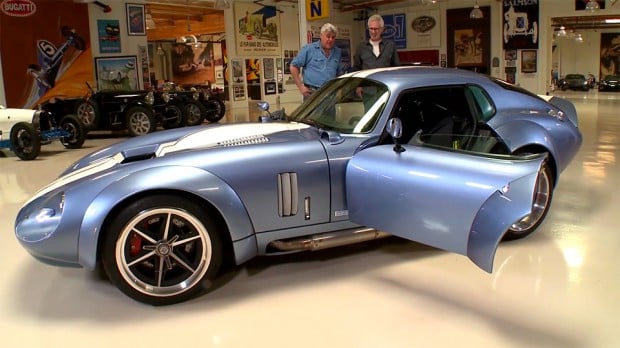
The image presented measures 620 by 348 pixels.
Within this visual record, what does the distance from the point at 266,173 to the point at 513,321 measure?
1.35 meters

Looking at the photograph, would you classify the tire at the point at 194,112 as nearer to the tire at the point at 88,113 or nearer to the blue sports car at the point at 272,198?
the tire at the point at 88,113

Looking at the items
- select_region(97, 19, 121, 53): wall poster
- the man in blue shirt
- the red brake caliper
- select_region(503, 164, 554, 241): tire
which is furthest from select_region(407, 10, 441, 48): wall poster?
the red brake caliper

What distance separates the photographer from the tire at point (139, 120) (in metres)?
9.78

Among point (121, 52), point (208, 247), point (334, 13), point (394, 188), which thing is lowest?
point (208, 247)

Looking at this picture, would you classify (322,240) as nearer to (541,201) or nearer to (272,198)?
(272,198)

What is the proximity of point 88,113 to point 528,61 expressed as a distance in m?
14.6

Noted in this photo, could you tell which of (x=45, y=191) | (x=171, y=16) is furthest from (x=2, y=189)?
(x=171, y=16)

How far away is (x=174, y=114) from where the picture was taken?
10.6 meters

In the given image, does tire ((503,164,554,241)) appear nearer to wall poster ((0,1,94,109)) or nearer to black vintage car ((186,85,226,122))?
black vintage car ((186,85,226,122))

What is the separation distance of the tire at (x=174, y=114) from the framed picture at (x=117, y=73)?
3.76 meters

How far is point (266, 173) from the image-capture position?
8.61ft

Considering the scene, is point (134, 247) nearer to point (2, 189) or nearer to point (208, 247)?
point (208, 247)

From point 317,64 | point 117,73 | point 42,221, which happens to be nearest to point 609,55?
point 117,73

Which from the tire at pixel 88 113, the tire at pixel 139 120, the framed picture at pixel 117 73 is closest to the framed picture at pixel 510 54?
the framed picture at pixel 117 73
